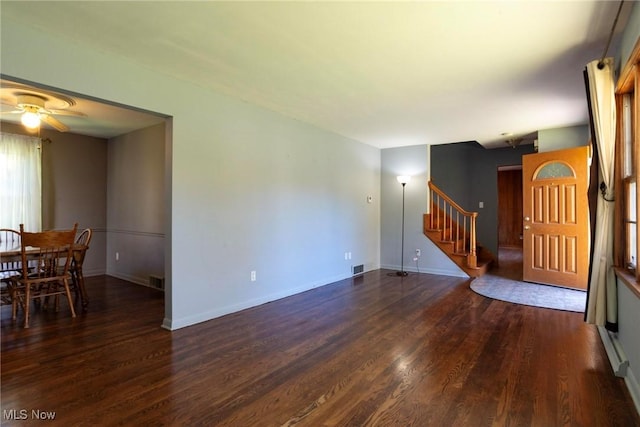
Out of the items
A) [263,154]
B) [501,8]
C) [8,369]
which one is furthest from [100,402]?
[501,8]

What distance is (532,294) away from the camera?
4398 mm

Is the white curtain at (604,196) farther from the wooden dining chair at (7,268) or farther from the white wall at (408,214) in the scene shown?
the wooden dining chair at (7,268)

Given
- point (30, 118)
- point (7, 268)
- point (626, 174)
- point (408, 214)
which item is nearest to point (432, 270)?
point (408, 214)

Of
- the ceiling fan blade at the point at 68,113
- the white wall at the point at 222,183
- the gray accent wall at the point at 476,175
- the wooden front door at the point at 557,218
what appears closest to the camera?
the white wall at the point at 222,183

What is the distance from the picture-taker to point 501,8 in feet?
6.66

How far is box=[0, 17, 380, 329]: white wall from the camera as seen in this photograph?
2537 mm

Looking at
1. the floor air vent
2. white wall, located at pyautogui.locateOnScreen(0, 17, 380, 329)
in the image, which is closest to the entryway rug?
white wall, located at pyautogui.locateOnScreen(0, 17, 380, 329)

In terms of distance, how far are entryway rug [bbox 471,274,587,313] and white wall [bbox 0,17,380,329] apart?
2.37m

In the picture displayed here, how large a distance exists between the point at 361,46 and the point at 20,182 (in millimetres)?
5558

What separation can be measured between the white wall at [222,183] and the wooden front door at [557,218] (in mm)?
3148

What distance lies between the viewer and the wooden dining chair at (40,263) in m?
3.25

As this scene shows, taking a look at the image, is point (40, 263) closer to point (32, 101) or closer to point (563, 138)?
point (32, 101)

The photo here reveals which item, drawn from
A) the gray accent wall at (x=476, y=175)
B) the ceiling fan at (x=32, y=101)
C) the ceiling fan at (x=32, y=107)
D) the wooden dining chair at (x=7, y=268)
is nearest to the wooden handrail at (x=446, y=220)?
the gray accent wall at (x=476, y=175)

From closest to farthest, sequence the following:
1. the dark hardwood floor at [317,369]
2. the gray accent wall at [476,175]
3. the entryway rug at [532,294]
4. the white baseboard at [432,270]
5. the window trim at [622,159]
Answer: the dark hardwood floor at [317,369] < the window trim at [622,159] < the entryway rug at [532,294] < the white baseboard at [432,270] < the gray accent wall at [476,175]
